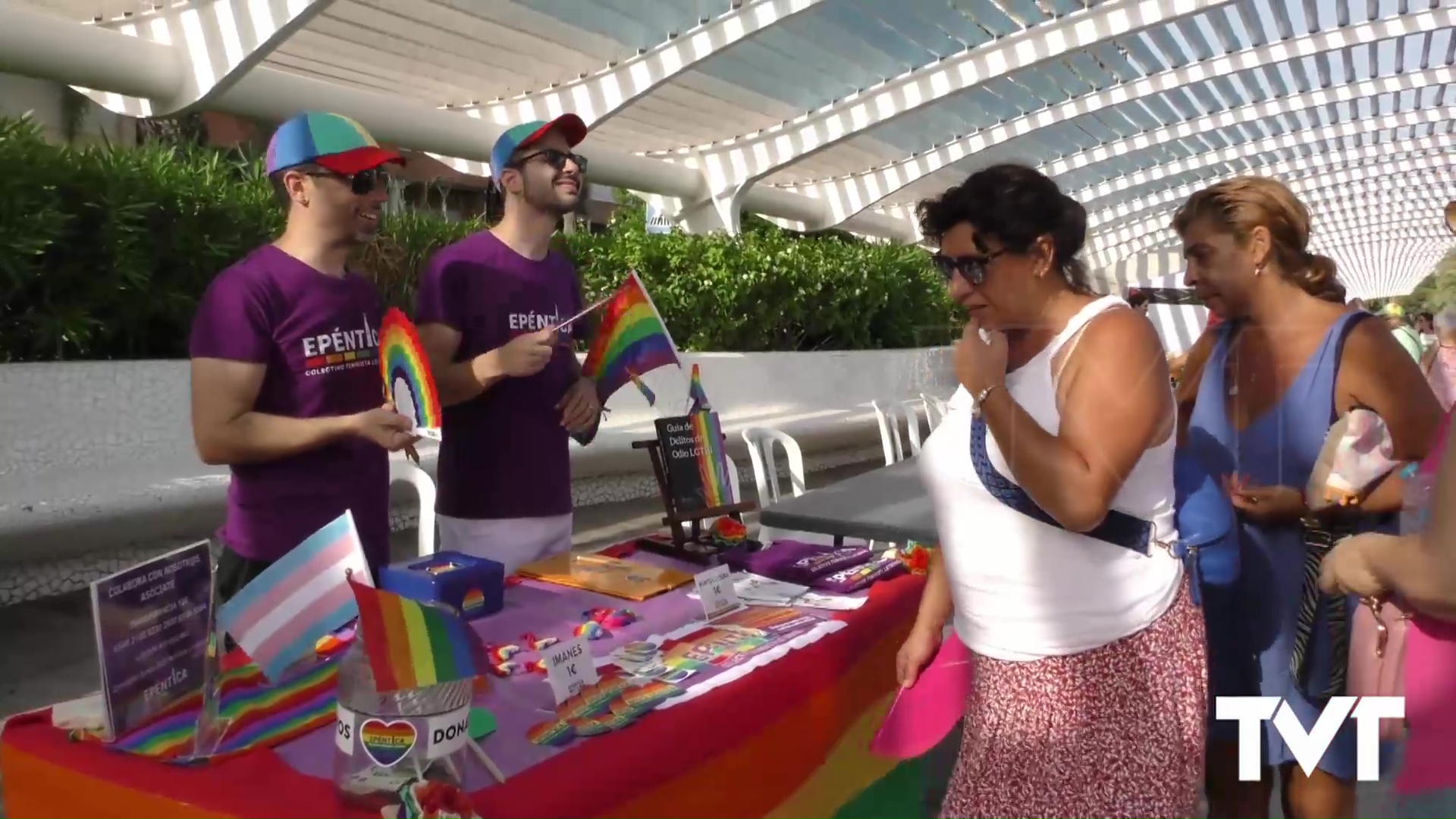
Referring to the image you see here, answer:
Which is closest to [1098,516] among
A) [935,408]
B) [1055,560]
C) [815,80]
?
[1055,560]

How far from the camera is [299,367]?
1.94 metres

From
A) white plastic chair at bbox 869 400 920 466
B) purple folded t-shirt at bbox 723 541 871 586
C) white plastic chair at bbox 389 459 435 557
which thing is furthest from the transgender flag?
white plastic chair at bbox 869 400 920 466

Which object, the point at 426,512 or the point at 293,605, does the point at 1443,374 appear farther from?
the point at 426,512

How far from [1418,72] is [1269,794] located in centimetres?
1432

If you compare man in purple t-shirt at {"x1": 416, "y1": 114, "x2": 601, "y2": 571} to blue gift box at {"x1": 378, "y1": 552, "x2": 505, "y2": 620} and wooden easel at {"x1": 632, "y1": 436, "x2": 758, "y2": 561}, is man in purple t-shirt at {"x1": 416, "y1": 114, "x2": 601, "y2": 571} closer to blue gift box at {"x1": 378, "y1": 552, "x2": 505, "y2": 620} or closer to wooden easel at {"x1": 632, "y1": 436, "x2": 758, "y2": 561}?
wooden easel at {"x1": 632, "y1": 436, "x2": 758, "y2": 561}

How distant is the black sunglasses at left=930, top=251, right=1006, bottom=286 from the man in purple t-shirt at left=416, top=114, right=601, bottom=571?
1.05 m

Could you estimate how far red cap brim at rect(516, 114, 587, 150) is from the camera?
2365 mm

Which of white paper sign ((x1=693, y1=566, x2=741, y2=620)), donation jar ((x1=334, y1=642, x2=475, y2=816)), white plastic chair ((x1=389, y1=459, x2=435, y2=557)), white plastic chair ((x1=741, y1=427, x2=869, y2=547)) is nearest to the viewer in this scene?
donation jar ((x1=334, y1=642, x2=475, y2=816))

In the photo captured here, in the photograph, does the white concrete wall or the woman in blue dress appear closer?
the woman in blue dress

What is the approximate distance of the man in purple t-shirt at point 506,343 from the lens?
2355mm

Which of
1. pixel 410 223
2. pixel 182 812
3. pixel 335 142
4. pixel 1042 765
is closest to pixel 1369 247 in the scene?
pixel 1042 765

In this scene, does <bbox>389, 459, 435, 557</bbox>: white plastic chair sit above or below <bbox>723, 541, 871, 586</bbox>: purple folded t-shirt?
above

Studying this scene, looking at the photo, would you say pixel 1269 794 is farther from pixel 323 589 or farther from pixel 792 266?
pixel 792 266

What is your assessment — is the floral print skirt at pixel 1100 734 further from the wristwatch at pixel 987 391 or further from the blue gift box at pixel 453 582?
the blue gift box at pixel 453 582
